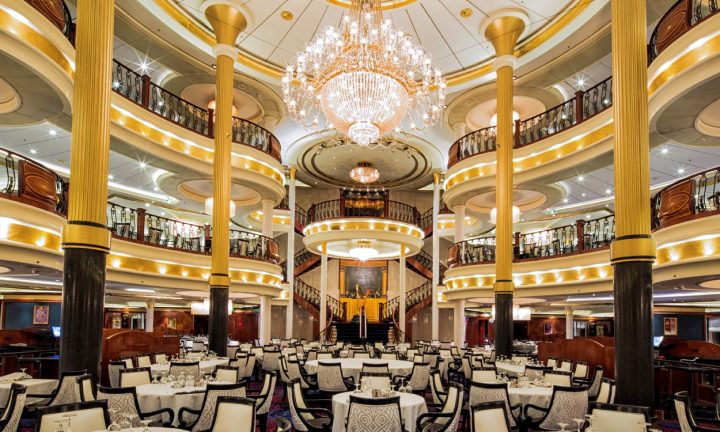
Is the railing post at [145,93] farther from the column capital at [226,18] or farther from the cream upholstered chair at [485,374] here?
the cream upholstered chair at [485,374]

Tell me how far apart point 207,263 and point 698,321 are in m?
18.7

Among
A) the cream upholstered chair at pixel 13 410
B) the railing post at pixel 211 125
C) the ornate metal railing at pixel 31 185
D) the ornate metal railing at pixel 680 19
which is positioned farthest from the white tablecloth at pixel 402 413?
the railing post at pixel 211 125

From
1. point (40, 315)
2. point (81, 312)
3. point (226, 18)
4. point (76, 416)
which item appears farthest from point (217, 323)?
point (40, 315)

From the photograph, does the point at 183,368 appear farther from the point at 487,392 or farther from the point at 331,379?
the point at 487,392

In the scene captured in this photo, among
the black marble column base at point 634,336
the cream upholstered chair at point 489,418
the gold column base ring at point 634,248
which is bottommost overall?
the cream upholstered chair at point 489,418

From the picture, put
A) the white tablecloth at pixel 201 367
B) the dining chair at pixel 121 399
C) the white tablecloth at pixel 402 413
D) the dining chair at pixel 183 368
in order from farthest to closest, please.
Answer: the white tablecloth at pixel 201 367
the dining chair at pixel 183 368
the white tablecloth at pixel 402 413
the dining chair at pixel 121 399

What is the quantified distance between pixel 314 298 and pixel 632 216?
1801 centimetres

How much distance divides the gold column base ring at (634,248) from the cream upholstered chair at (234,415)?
4560 mm

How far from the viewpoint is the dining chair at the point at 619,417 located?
4.64 meters

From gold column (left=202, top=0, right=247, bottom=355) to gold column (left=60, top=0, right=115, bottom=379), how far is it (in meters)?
5.27

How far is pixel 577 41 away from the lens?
13.0 metres

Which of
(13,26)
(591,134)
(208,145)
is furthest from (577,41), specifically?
(13,26)

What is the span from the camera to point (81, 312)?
6.48 metres

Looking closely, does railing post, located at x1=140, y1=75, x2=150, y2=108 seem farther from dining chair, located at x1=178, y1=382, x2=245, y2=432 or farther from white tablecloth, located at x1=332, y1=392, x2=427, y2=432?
white tablecloth, located at x1=332, y1=392, x2=427, y2=432
